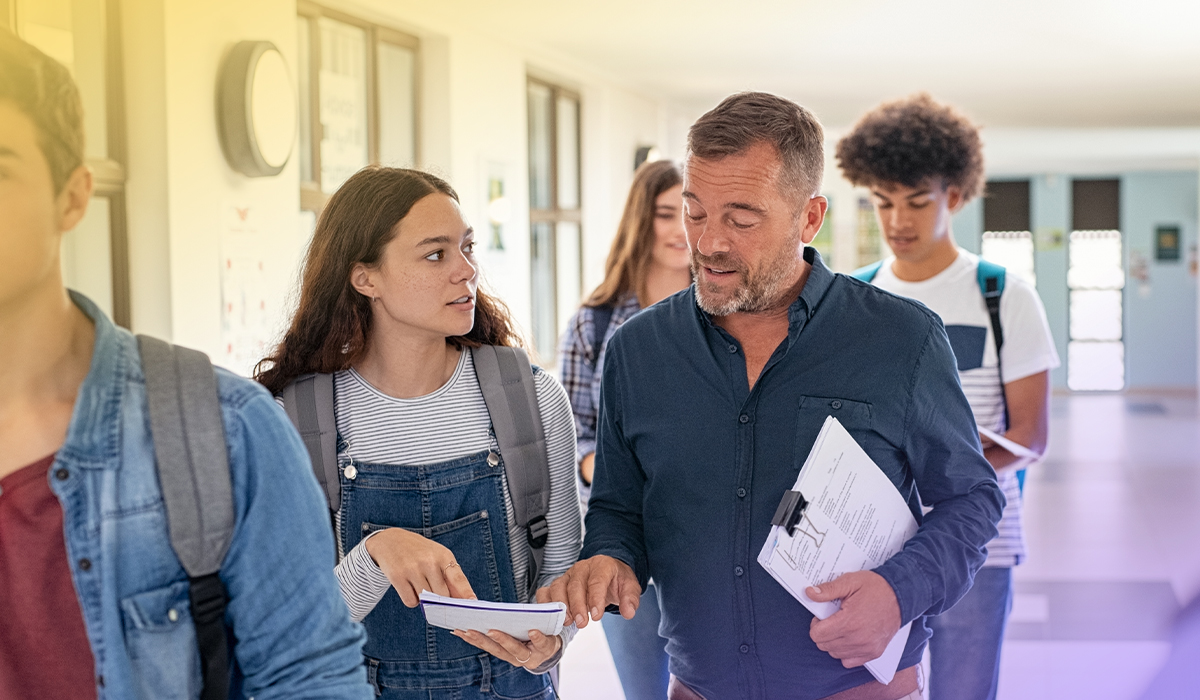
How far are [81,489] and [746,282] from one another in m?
0.99

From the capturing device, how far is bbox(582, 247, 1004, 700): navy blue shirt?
5.32ft

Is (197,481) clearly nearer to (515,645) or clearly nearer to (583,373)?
(515,645)

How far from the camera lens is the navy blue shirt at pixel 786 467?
1.62m

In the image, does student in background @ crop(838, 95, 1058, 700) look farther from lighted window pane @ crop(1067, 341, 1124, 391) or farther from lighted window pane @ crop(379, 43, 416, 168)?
lighted window pane @ crop(1067, 341, 1124, 391)

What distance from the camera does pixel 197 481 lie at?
101 centimetres

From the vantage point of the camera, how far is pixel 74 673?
1.01 m

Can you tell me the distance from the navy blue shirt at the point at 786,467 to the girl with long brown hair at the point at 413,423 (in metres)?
0.19

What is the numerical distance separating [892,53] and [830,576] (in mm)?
5907


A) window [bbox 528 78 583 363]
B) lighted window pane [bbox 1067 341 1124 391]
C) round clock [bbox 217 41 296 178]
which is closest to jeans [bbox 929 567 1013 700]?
round clock [bbox 217 41 296 178]

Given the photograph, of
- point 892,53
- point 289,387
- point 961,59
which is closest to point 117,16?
point 289,387

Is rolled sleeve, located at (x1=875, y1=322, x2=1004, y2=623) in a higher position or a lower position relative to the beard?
lower

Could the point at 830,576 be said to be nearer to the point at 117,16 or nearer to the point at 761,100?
the point at 761,100

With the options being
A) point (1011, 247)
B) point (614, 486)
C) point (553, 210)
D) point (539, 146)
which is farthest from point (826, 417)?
point (1011, 247)

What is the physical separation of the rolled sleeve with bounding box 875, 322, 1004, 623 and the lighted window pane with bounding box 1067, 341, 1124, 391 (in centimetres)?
1644
